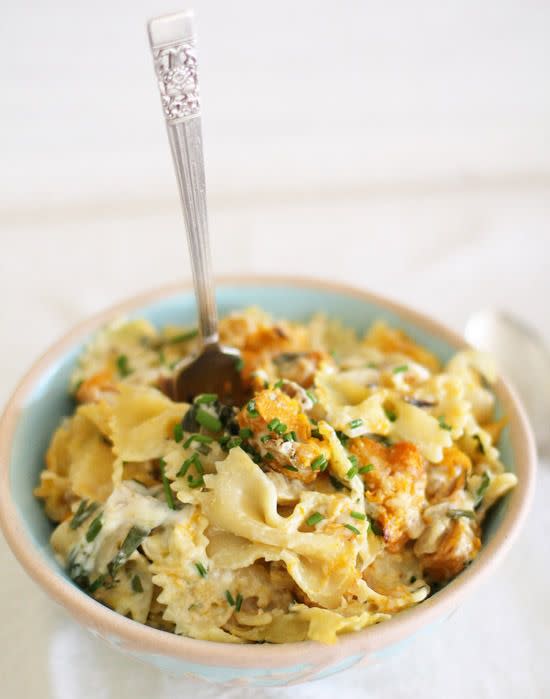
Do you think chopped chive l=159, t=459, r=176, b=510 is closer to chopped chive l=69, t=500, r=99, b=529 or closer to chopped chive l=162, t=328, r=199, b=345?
chopped chive l=69, t=500, r=99, b=529

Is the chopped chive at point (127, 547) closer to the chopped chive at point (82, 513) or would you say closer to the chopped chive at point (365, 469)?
the chopped chive at point (82, 513)

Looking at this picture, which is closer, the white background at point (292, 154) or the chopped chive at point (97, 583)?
the chopped chive at point (97, 583)

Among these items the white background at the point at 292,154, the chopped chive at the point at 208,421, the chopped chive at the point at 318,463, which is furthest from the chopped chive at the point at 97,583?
the white background at the point at 292,154

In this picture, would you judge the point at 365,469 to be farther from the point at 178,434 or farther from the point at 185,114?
the point at 185,114

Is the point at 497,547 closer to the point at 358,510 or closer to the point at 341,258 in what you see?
the point at 358,510

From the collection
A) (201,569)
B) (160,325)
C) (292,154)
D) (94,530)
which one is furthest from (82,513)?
(292,154)

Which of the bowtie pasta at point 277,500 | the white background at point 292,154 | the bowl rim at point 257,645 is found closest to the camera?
the bowl rim at point 257,645

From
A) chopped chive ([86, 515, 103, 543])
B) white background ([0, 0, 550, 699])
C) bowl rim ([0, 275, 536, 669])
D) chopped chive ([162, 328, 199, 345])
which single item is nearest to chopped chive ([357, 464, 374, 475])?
bowl rim ([0, 275, 536, 669])
